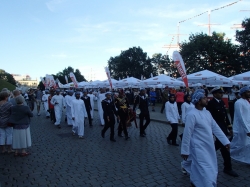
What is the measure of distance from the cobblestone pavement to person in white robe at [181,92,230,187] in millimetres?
1157

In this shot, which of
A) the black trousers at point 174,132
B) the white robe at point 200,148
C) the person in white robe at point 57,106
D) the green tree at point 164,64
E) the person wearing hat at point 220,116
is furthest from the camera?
the green tree at point 164,64

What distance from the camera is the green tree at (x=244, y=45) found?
113ft

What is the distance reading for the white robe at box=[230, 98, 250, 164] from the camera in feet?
18.6

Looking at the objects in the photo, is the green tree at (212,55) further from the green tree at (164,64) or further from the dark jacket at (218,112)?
the dark jacket at (218,112)

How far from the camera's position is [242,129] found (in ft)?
19.8

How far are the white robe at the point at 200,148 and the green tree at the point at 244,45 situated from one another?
35203 millimetres

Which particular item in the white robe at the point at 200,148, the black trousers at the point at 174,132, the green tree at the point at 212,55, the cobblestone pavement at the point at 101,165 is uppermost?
the green tree at the point at 212,55

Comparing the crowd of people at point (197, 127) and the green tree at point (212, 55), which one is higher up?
the green tree at point (212, 55)

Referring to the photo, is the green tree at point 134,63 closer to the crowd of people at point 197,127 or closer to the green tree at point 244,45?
the green tree at point 244,45

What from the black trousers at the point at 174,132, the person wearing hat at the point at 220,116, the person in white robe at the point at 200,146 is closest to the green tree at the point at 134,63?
the black trousers at the point at 174,132

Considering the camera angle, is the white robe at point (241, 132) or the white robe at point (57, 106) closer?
the white robe at point (241, 132)

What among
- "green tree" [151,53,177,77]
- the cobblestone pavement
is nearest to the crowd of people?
the cobblestone pavement

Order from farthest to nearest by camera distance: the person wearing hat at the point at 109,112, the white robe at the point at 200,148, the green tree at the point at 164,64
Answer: the green tree at the point at 164,64 < the person wearing hat at the point at 109,112 < the white robe at the point at 200,148

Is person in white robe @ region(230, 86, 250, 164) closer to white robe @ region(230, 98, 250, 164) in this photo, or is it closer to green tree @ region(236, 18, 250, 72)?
white robe @ region(230, 98, 250, 164)
